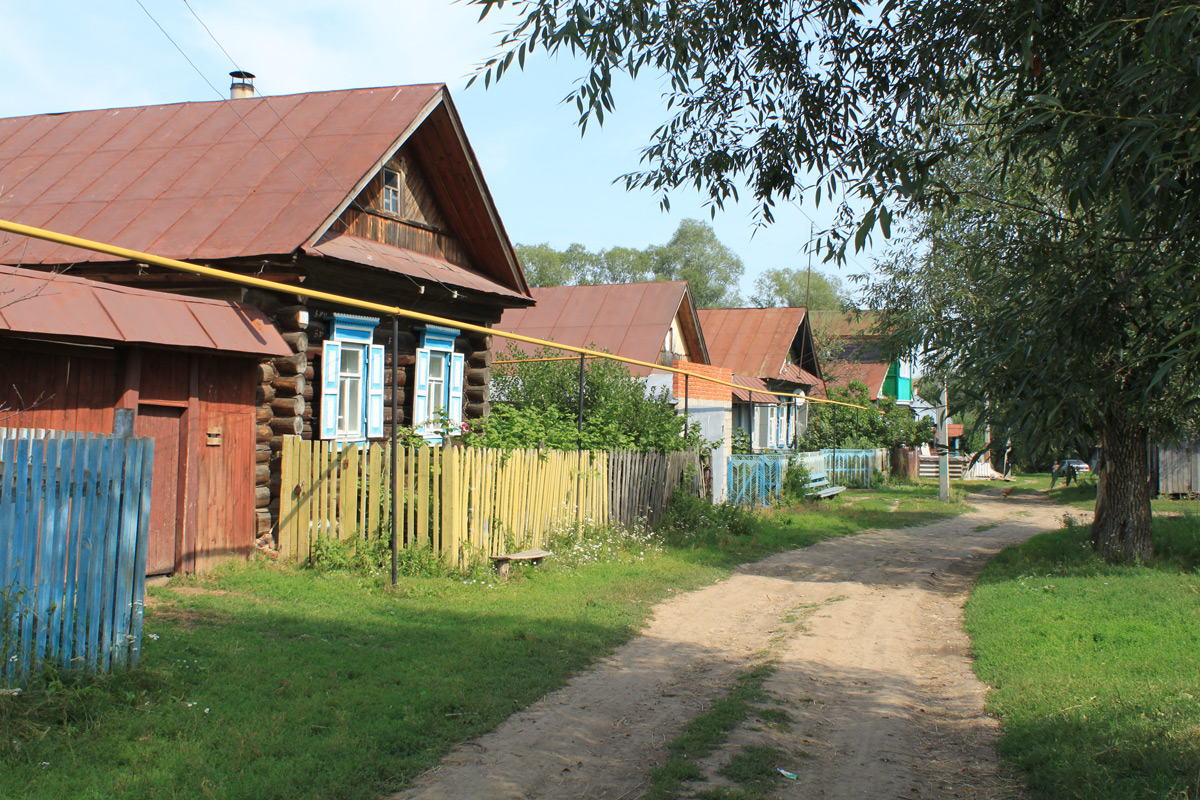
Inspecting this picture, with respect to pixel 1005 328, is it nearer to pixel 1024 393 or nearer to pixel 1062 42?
pixel 1024 393

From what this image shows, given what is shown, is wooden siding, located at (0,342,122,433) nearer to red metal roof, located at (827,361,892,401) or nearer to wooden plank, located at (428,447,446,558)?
wooden plank, located at (428,447,446,558)

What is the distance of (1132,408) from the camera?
16.7 feet

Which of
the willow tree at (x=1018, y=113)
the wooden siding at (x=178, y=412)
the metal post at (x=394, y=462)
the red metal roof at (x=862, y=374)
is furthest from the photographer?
the red metal roof at (x=862, y=374)

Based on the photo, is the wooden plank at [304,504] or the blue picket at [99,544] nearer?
the blue picket at [99,544]

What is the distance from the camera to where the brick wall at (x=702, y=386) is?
20.2 m

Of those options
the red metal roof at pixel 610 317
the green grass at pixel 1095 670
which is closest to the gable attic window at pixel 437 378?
the green grass at pixel 1095 670

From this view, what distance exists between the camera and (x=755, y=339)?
109 feet

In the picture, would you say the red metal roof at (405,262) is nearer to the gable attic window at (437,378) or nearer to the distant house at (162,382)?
the gable attic window at (437,378)

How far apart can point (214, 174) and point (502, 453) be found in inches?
236

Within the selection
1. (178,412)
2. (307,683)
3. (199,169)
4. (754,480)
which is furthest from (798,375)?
(307,683)

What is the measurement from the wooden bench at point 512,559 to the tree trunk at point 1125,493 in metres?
7.94

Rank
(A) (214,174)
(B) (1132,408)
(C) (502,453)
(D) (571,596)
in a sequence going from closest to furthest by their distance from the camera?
(B) (1132,408)
(D) (571,596)
(C) (502,453)
(A) (214,174)

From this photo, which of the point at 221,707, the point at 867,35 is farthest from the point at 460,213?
the point at 221,707

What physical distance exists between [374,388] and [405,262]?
6.30 ft
